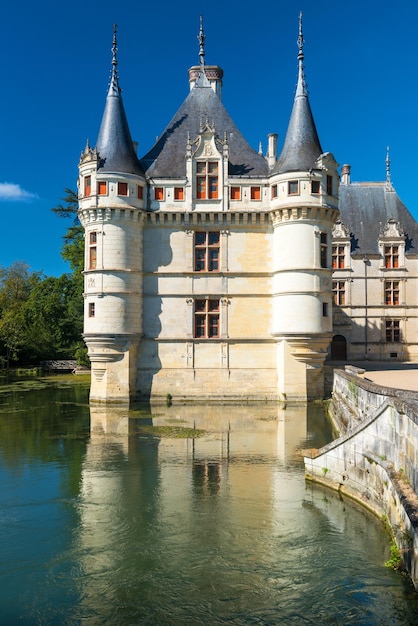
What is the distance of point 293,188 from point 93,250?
8.91m

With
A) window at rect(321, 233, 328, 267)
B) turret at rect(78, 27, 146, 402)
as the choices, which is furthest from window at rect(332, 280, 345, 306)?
turret at rect(78, 27, 146, 402)

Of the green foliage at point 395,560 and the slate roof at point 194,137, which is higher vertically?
the slate roof at point 194,137

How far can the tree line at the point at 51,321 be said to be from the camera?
42.3 metres

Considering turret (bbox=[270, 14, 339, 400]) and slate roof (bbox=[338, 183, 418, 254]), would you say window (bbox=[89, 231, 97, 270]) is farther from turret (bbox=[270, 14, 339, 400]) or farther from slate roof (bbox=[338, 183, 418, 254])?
slate roof (bbox=[338, 183, 418, 254])

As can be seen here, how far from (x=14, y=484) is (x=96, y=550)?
4.48 meters

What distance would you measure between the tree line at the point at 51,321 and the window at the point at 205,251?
18.6m

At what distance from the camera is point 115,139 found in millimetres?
23828

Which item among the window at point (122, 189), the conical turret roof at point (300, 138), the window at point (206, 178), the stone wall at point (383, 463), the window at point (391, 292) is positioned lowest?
the stone wall at point (383, 463)

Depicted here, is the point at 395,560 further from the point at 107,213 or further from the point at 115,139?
the point at 115,139

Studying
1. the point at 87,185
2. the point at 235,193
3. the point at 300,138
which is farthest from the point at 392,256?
the point at 87,185

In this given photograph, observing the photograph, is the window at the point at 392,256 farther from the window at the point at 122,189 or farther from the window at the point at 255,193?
the window at the point at 122,189

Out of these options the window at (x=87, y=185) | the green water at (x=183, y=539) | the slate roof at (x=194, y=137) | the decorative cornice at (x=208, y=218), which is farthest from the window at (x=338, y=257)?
the green water at (x=183, y=539)

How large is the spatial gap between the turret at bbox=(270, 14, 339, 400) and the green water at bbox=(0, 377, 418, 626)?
6315mm

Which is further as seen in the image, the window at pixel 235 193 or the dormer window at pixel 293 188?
the window at pixel 235 193
